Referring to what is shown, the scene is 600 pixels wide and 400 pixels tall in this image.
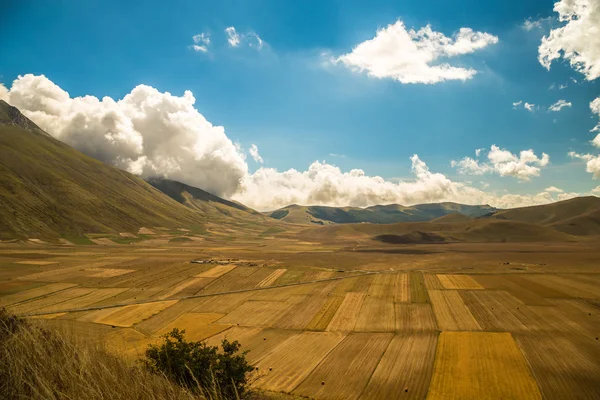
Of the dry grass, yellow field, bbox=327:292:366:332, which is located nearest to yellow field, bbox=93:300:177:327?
yellow field, bbox=327:292:366:332

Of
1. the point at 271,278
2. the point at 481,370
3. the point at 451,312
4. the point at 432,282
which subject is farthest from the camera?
the point at 271,278

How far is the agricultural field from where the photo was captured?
33.7 metres

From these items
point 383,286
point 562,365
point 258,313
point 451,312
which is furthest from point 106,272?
point 562,365

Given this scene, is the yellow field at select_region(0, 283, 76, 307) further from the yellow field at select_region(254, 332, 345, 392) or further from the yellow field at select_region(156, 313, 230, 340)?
the yellow field at select_region(254, 332, 345, 392)

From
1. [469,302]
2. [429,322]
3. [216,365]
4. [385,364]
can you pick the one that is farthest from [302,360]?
[469,302]

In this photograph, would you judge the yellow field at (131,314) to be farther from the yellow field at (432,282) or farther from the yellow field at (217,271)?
the yellow field at (432,282)

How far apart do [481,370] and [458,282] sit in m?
58.2

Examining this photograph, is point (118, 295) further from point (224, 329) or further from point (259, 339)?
point (259, 339)

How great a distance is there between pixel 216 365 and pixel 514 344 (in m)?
39.9

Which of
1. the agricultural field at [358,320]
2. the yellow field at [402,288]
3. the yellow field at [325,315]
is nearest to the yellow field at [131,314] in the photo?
the agricultural field at [358,320]

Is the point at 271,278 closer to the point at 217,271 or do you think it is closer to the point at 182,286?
the point at 217,271

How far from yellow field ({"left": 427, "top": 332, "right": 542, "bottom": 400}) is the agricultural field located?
0.13 meters

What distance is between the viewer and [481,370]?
116 feet

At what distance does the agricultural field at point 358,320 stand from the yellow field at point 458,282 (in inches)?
11.0
